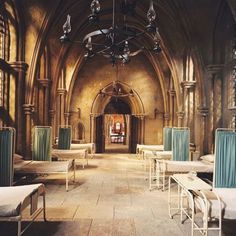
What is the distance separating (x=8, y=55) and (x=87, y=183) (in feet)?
13.9

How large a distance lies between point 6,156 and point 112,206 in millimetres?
2116

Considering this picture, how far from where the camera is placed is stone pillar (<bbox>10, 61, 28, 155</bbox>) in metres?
8.66

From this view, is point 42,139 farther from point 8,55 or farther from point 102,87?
point 102,87

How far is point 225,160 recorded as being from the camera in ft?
16.3

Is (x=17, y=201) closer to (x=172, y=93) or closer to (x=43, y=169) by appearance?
(x=43, y=169)

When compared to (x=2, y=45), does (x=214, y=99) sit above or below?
below

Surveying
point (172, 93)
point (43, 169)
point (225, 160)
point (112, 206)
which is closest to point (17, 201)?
point (112, 206)

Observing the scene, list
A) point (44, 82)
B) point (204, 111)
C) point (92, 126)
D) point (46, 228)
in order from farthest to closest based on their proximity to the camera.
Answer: point (92, 126), point (44, 82), point (204, 111), point (46, 228)

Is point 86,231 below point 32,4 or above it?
below

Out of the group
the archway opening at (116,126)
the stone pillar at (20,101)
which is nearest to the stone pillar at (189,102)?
the archway opening at (116,126)

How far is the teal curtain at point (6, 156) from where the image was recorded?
5.23 meters

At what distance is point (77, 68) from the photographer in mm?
16281

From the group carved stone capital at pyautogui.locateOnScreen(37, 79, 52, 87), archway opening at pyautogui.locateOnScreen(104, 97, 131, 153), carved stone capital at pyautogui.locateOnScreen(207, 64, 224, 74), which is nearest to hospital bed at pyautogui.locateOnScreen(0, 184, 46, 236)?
carved stone capital at pyautogui.locateOnScreen(207, 64, 224, 74)

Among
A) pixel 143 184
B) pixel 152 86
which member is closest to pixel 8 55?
pixel 143 184
